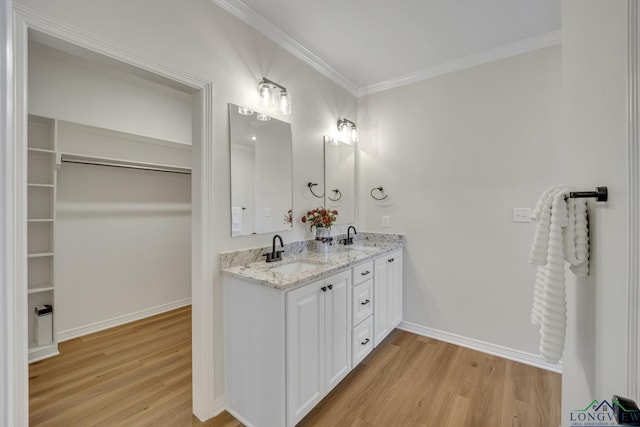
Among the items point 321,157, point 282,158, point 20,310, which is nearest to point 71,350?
point 20,310

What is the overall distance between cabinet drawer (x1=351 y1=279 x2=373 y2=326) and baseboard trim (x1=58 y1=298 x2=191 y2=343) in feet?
8.32

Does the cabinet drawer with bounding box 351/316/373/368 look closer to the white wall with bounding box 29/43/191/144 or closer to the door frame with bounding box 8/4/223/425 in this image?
the door frame with bounding box 8/4/223/425

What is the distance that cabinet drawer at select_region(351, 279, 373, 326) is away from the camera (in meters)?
2.02

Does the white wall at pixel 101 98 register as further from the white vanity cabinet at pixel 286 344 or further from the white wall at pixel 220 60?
the white vanity cabinet at pixel 286 344

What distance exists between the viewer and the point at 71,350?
7.93 feet

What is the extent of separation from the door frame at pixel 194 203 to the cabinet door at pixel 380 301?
4.21 feet

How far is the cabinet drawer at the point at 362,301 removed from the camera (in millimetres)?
2016

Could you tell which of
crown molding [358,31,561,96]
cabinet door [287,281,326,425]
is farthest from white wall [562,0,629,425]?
crown molding [358,31,561,96]

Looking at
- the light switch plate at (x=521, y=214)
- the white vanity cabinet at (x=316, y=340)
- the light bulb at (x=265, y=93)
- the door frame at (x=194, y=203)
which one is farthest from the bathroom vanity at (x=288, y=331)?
the light switch plate at (x=521, y=214)

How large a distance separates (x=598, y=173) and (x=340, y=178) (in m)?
2.25

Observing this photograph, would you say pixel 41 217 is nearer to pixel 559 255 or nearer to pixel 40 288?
pixel 40 288

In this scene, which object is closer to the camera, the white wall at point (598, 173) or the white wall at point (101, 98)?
the white wall at point (598, 173)

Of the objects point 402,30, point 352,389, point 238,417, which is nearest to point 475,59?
point 402,30

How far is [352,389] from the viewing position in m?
1.94
